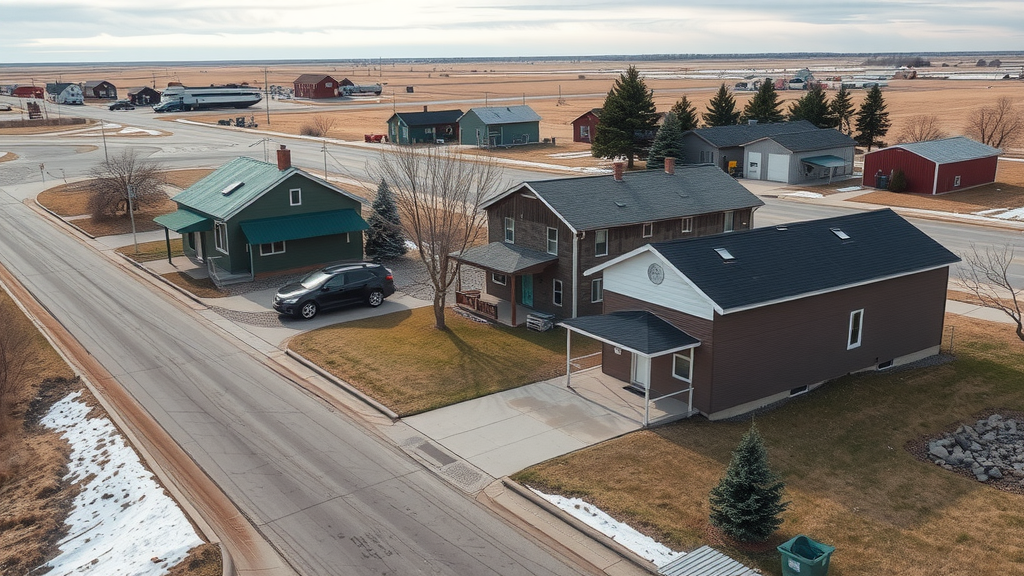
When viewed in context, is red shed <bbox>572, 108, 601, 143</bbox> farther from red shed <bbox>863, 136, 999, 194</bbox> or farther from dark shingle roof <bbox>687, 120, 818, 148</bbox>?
red shed <bbox>863, 136, 999, 194</bbox>

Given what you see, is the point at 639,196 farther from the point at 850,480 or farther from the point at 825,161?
the point at 825,161

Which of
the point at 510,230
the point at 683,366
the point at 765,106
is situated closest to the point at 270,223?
the point at 510,230

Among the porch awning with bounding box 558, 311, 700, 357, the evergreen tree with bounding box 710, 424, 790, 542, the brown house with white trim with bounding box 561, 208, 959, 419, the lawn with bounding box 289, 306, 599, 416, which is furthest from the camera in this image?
the lawn with bounding box 289, 306, 599, 416

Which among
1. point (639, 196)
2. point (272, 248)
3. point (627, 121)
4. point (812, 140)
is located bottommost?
point (272, 248)

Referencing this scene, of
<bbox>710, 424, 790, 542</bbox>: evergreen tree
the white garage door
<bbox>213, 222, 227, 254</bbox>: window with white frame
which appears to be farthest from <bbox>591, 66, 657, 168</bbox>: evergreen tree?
<bbox>710, 424, 790, 542</bbox>: evergreen tree

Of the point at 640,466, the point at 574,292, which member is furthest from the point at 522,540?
the point at 574,292
